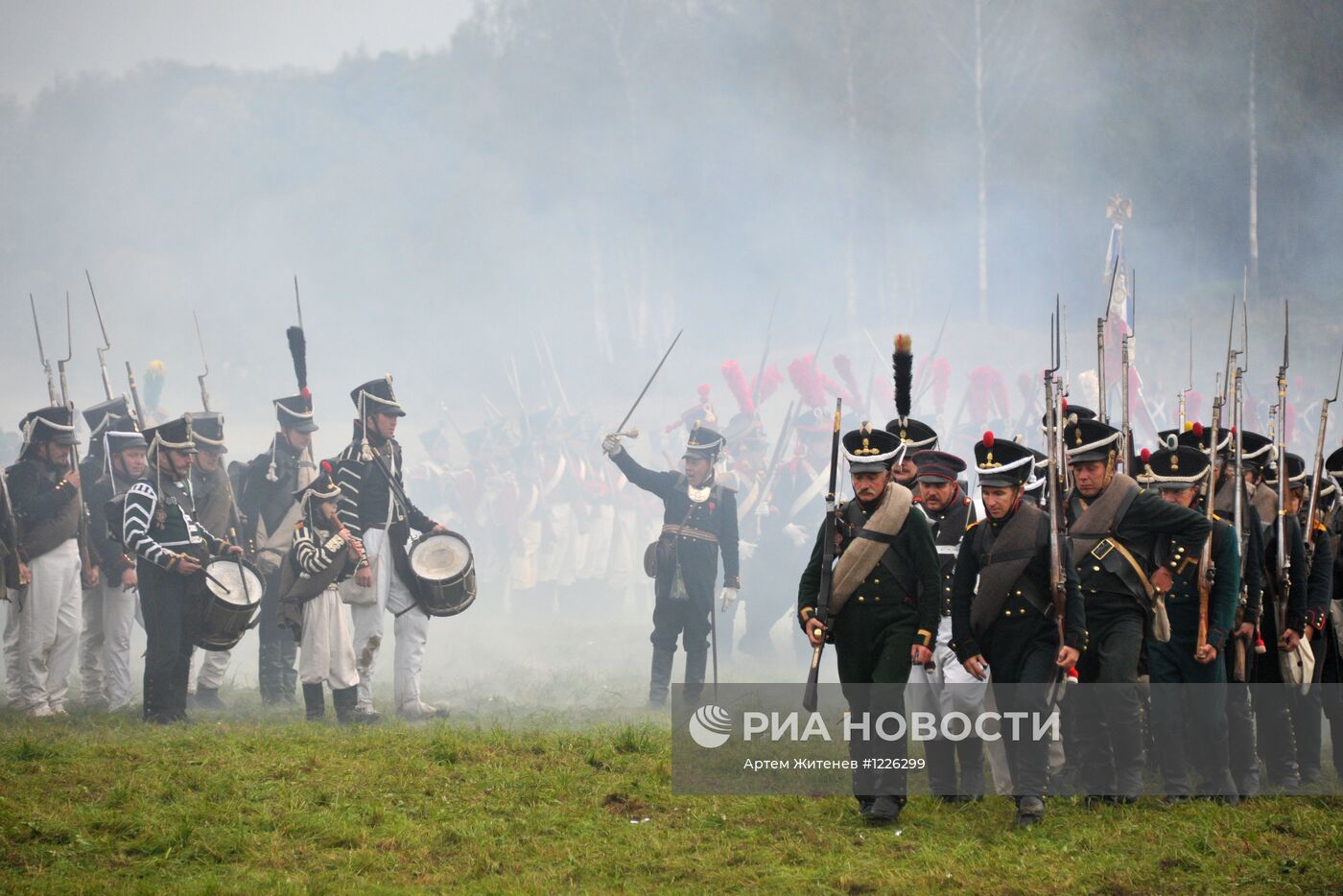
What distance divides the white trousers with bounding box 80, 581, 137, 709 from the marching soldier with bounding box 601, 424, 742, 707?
4943 mm

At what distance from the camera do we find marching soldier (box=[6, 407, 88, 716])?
424 inches

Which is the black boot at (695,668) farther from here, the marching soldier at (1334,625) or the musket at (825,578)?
the marching soldier at (1334,625)

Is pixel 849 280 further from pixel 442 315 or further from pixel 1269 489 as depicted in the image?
pixel 1269 489

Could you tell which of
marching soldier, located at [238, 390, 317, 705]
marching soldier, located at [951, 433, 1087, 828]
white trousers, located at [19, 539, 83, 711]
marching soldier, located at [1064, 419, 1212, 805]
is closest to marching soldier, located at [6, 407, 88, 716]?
white trousers, located at [19, 539, 83, 711]

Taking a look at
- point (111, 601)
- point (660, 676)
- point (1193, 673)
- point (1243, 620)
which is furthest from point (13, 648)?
point (1243, 620)

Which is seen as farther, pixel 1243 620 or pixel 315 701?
pixel 315 701

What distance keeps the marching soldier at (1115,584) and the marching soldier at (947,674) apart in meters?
0.63

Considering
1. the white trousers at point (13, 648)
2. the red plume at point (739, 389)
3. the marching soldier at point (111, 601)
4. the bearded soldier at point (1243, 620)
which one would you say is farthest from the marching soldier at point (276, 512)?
the red plume at point (739, 389)

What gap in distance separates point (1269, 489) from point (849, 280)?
2088 inches

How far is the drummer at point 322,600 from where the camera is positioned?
1072 cm

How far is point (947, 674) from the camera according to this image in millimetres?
7641

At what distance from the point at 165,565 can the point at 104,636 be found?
2548 mm

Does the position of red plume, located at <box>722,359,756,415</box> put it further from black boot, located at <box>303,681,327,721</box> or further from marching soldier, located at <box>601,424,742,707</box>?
black boot, located at <box>303,681,327,721</box>

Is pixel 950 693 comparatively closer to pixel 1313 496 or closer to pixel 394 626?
pixel 1313 496
